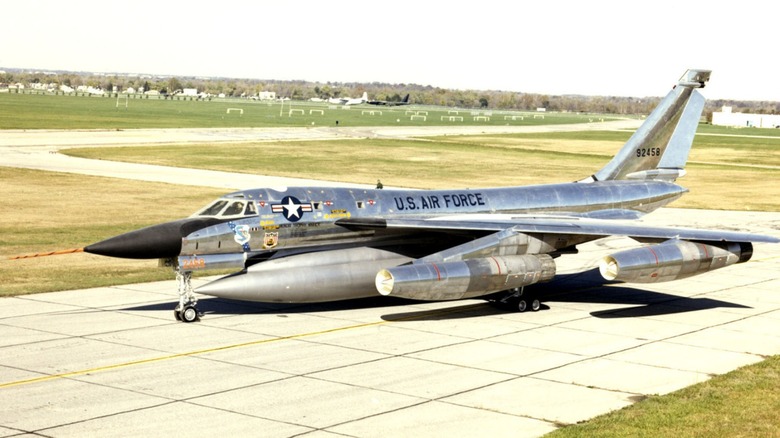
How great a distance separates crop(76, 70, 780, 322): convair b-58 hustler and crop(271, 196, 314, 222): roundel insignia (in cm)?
3

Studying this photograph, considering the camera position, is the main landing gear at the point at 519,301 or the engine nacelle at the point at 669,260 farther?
the main landing gear at the point at 519,301

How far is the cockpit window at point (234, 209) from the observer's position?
2156 cm

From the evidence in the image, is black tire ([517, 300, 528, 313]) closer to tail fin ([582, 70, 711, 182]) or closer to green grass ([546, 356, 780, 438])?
tail fin ([582, 70, 711, 182])

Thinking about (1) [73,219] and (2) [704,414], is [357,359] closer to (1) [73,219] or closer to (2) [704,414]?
(2) [704,414]

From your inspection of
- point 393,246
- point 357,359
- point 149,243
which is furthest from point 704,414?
point 149,243

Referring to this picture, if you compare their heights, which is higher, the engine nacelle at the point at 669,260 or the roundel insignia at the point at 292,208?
the roundel insignia at the point at 292,208

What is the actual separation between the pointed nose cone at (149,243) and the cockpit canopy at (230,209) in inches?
18.6

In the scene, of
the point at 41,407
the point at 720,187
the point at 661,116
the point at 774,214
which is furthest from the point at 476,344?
the point at 720,187

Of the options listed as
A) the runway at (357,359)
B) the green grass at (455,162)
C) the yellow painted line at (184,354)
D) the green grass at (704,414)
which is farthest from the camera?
the green grass at (455,162)

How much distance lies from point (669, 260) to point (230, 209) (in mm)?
9726

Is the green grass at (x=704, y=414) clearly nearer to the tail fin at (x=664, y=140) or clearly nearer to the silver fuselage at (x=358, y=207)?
the silver fuselage at (x=358, y=207)

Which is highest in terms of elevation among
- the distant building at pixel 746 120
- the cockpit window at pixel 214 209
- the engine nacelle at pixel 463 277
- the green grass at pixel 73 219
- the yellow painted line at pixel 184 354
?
the distant building at pixel 746 120

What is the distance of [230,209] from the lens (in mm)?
21609

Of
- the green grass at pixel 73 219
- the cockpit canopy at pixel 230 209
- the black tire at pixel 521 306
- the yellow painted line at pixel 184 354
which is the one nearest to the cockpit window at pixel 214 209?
the cockpit canopy at pixel 230 209
